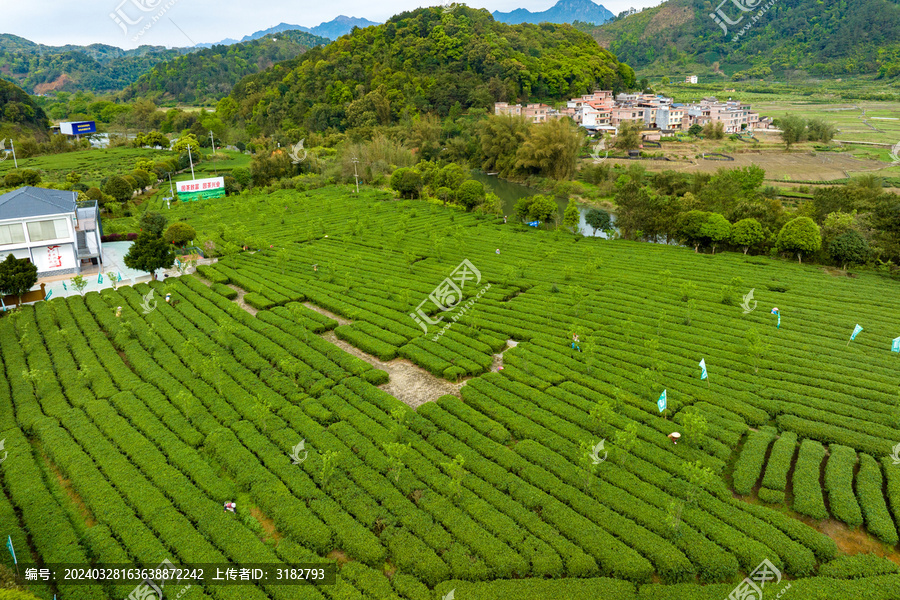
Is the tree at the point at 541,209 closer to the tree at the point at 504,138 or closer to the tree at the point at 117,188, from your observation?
the tree at the point at 504,138

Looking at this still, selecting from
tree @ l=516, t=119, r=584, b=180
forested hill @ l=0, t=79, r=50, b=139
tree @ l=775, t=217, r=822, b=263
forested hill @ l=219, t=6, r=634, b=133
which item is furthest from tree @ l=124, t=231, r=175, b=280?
forested hill @ l=0, t=79, r=50, b=139

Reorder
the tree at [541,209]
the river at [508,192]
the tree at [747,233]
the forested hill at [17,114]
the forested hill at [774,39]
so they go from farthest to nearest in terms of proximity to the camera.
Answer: the forested hill at [774,39] → the forested hill at [17,114] → the river at [508,192] → the tree at [541,209] → the tree at [747,233]

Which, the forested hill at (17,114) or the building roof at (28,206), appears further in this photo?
the forested hill at (17,114)

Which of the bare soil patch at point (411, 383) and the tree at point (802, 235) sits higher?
the tree at point (802, 235)

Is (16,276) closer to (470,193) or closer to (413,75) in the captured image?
(470,193)

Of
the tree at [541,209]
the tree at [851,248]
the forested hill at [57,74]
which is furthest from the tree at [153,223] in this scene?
the forested hill at [57,74]

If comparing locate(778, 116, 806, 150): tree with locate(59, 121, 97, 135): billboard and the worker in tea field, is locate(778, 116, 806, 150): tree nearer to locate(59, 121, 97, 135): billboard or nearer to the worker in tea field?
the worker in tea field

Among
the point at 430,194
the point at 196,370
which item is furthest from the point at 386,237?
the point at 196,370
